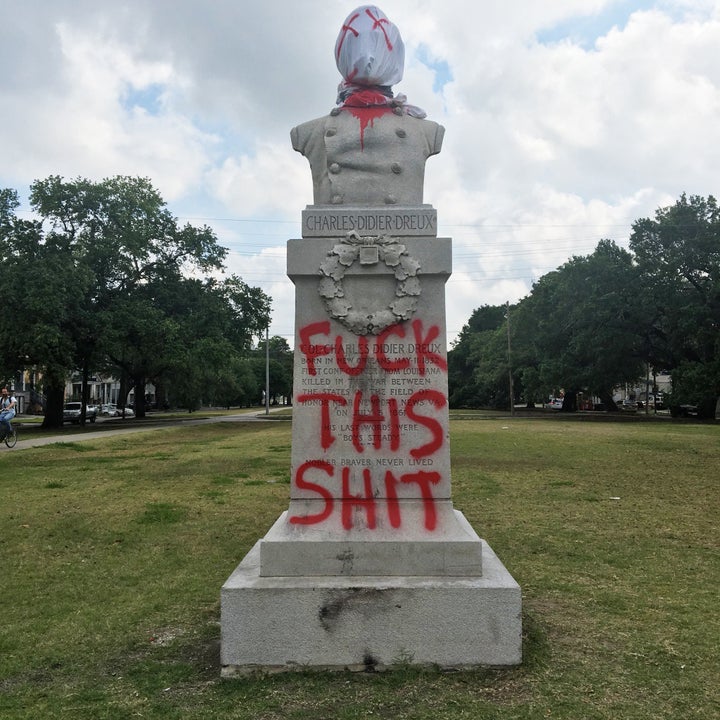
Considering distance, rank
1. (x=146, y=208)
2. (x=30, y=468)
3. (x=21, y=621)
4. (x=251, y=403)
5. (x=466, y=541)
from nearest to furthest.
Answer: (x=466, y=541)
(x=21, y=621)
(x=30, y=468)
(x=146, y=208)
(x=251, y=403)

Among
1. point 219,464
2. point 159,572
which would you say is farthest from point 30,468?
point 159,572

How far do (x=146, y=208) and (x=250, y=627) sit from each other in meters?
30.9

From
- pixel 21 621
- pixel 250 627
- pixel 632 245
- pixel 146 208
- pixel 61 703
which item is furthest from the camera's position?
pixel 632 245

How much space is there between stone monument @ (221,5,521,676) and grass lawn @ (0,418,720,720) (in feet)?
0.72

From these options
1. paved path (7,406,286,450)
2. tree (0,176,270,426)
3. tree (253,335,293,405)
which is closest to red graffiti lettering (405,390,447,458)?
paved path (7,406,286,450)

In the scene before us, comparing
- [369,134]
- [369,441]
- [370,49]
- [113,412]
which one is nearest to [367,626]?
[369,441]

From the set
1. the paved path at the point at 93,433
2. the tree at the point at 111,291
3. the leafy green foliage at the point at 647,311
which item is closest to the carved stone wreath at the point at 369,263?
the paved path at the point at 93,433

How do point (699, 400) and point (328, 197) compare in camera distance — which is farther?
point (699, 400)

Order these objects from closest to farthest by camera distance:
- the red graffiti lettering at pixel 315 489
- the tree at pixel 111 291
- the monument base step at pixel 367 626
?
the monument base step at pixel 367 626
the red graffiti lettering at pixel 315 489
the tree at pixel 111 291

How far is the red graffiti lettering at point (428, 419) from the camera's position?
4422mm

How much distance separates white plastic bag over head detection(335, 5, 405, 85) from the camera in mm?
5055

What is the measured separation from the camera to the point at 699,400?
32.3 metres

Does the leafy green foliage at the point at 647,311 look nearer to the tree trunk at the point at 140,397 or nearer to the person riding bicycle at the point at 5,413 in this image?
the tree trunk at the point at 140,397

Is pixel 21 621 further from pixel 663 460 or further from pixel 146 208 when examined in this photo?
pixel 146 208
